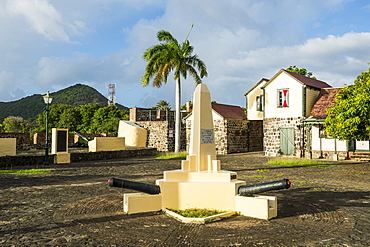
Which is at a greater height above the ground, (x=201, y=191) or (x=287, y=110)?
(x=287, y=110)

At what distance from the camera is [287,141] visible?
23.1 meters

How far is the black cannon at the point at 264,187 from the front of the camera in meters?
6.13

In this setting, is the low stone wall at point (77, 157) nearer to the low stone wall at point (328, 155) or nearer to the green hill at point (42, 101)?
the low stone wall at point (328, 155)

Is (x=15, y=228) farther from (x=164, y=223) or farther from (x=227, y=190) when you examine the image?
(x=227, y=190)

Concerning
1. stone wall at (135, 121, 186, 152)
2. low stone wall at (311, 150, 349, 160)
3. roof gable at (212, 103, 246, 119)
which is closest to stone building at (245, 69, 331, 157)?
low stone wall at (311, 150, 349, 160)

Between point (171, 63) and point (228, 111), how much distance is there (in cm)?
731

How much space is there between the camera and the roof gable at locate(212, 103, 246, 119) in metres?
27.9

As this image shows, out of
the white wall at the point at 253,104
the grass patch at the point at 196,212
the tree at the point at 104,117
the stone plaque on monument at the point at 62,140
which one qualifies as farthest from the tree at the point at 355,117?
the tree at the point at 104,117

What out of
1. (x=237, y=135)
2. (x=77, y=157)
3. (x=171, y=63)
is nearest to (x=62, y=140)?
(x=77, y=157)

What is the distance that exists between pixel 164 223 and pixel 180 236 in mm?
898

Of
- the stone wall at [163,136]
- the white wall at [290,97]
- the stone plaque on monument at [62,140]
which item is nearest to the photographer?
the stone plaque on monument at [62,140]

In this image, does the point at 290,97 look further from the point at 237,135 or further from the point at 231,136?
the point at 237,135

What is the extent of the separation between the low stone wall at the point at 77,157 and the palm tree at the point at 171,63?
10.8ft

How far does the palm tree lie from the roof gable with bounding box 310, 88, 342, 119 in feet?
29.4
